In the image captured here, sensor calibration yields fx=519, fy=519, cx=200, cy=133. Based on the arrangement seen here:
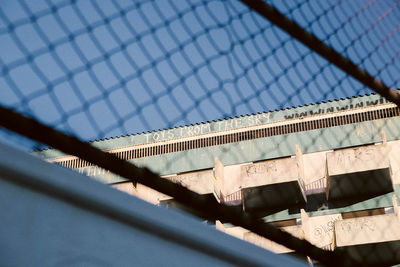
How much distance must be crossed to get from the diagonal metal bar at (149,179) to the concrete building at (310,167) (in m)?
6.31

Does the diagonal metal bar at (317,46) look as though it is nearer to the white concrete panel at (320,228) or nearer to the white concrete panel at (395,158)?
the white concrete panel at (320,228)

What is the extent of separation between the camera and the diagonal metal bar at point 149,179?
572mm

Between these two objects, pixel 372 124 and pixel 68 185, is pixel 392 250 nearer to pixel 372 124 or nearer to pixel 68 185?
pixel 372 124

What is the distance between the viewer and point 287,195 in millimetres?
8219

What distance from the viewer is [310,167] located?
8.50m

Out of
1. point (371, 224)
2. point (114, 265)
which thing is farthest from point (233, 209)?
point (371, 224)

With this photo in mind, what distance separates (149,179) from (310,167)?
8066 mm

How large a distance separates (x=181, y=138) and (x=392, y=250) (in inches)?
139

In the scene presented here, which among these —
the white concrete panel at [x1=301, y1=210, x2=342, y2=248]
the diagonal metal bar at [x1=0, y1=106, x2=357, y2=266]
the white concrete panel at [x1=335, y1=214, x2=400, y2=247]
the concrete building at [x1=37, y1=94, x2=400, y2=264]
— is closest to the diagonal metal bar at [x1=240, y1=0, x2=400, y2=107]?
the diagonal metal bar at [x1=0, y1=106, x2=357, y2=266]

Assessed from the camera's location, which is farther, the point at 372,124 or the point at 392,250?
the point at 372,124

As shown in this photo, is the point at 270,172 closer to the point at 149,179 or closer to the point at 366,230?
the point at 366,230

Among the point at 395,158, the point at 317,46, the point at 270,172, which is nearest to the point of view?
the point at 317,46

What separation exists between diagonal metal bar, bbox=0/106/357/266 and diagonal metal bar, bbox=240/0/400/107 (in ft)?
1.06

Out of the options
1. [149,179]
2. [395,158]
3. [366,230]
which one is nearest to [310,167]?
[395,158]
